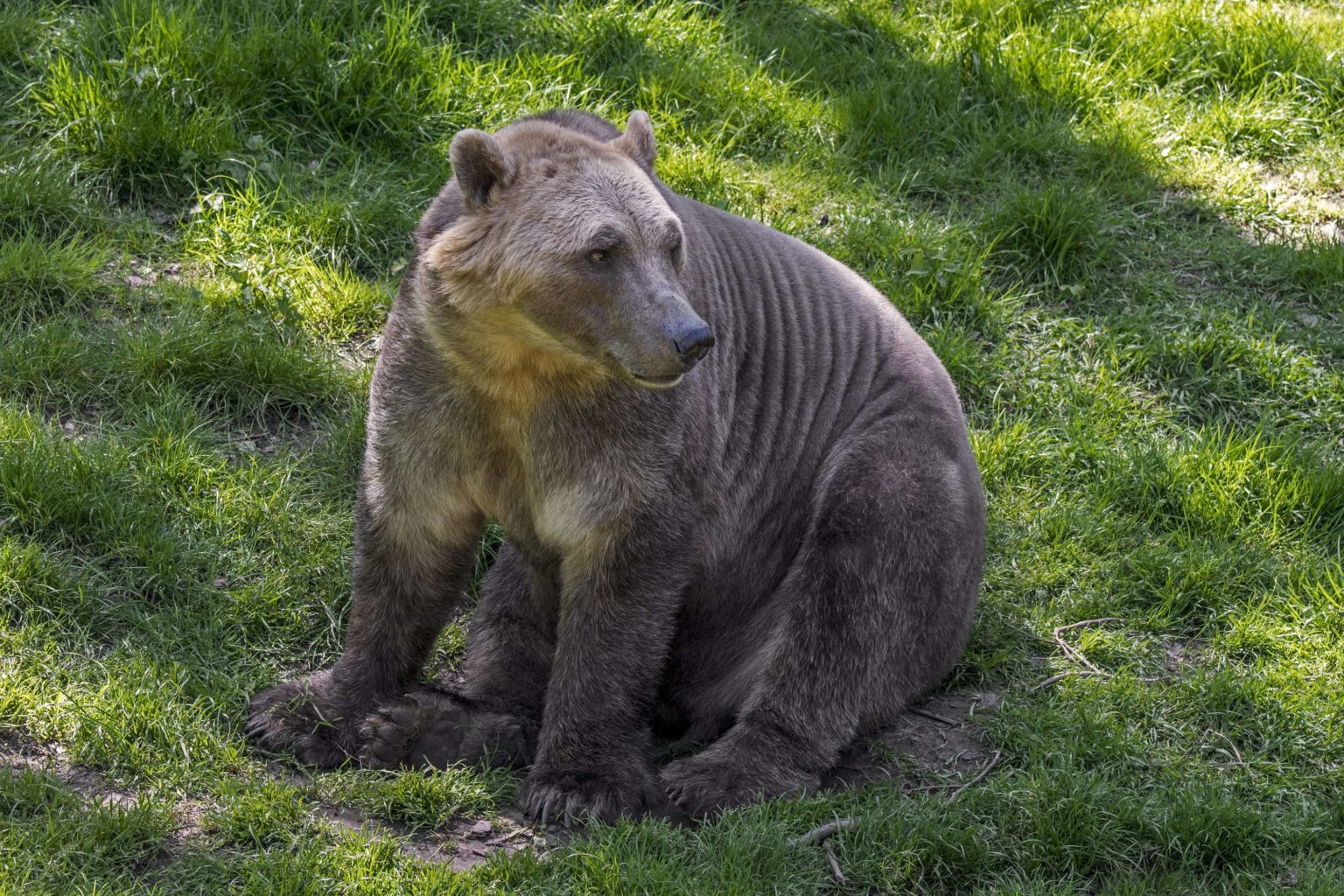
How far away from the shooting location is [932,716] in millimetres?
6078

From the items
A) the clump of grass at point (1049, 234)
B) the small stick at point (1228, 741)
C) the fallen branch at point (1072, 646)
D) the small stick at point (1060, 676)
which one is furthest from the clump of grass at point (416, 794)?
the clump of grass at point (1049, 234)

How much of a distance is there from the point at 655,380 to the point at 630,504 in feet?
1.97

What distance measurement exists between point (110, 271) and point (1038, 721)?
15.3 ft

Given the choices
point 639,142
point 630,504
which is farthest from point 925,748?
point 639,142

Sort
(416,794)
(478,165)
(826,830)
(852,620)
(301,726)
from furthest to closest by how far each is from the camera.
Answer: (852,620)
(301,726)
(416,794)
(826,830)
(478,165)

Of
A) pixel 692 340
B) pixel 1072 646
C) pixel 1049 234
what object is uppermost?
pixel 692 340

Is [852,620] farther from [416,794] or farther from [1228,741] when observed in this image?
[416,794]

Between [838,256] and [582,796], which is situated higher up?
[838,256]

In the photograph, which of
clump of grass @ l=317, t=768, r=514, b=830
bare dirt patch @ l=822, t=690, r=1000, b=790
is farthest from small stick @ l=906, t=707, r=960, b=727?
clump of grass @ l=317, t=768, r=514, b=830

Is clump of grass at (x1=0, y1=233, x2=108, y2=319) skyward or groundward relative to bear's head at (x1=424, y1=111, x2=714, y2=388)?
groundward

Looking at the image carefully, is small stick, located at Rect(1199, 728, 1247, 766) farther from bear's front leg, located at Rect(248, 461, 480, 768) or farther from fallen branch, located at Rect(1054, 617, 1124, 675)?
bear's front leg, located at Rect(248, 461, 480, 768)

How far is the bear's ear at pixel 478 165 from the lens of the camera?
496cm

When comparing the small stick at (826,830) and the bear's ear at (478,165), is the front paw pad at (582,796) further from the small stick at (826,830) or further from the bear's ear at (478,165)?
the bear's ear at (478,165)

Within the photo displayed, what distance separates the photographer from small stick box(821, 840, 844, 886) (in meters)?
5.00
